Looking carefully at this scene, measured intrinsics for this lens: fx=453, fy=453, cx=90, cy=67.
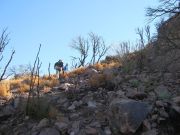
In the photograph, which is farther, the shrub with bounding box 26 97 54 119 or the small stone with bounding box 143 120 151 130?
the shrub with bounding box 26 97 54 119

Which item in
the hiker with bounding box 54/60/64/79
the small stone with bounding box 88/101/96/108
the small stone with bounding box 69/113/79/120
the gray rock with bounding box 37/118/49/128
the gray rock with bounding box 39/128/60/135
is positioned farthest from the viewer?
the hiker with bounding box 54/60/64/79

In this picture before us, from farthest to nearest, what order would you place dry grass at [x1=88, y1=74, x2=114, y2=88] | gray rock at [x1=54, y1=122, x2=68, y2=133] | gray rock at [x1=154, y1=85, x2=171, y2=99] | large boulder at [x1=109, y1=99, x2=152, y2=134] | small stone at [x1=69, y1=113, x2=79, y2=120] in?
dry grass at [x1=88, y1=74, x2=114, y2=88] < gray rock at [x1=154, y1=85, x2=171, y2=99] < small stone at [x1=69, y1=113, x2=79, y2=120] < gray rock at [x1=54, y1=122, x2=68, y2=133] < large boulder at [x1=109, y1=99, x2=152, y2=134]

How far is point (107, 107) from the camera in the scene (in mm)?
15938

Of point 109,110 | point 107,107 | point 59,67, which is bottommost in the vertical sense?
point 109,110

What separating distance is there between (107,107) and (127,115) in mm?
1941

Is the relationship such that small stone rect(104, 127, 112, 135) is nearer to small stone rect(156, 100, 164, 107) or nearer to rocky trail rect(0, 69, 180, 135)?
rocky trail rect(0, 69, 180, 135)

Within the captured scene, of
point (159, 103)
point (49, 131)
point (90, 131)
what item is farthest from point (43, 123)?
point (159, 103)

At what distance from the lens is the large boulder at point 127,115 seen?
1399 centimetres

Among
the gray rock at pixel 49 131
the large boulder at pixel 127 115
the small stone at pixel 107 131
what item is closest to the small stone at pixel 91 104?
the large boulder at pixel 127 115

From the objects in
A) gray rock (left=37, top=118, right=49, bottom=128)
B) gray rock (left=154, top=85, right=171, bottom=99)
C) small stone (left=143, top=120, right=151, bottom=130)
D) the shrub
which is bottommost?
small stone (left=143, top=120, right=151, bottom=130)

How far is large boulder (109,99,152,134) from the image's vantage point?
1399cm

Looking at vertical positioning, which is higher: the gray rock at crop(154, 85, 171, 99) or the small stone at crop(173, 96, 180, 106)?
the gray rock at crop(154, 85, 171, 99)

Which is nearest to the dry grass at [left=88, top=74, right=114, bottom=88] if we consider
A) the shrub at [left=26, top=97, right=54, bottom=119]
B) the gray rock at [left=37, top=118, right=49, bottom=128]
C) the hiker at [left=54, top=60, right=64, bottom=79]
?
the shrub at [left=26, top=97, right=54, bottom=119]

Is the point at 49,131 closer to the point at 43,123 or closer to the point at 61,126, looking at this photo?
the point at 61,126
